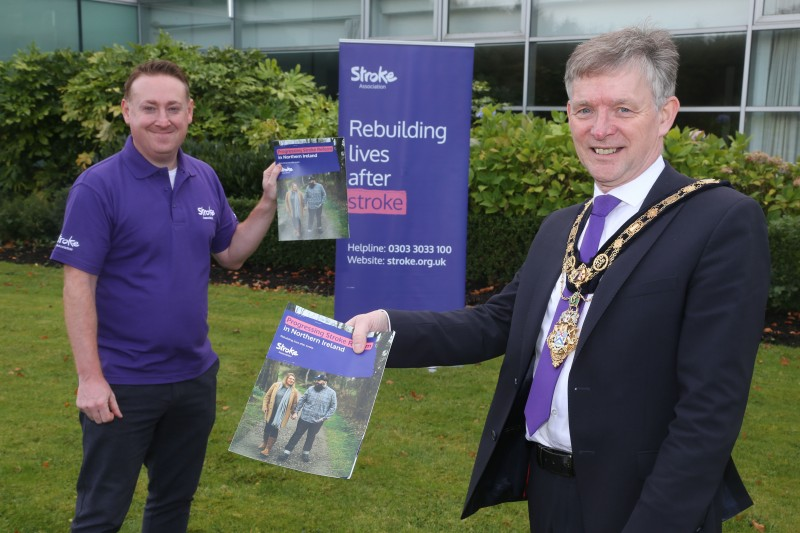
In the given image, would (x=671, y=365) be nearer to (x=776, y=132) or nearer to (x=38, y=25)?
(x=776, y=132)

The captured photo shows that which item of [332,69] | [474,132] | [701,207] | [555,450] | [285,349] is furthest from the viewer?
[332,69]

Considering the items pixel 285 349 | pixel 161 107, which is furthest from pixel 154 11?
pixel 285 349

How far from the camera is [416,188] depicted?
247 inches

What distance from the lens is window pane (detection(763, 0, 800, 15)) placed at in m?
11.4

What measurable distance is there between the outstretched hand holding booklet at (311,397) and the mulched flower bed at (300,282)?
6160 mm

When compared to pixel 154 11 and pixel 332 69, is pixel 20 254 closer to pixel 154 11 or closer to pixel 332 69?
pixel 332 69

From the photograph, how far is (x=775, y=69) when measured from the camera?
11703 millimetres

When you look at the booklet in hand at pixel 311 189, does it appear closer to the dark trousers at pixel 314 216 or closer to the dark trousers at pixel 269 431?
the dark trousers at pixel 314 216

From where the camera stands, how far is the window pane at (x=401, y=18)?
1469cm

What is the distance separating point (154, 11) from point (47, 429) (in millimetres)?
14888

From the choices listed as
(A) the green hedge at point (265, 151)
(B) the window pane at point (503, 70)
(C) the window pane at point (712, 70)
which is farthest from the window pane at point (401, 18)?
(C) the window pane at point (712, 70)

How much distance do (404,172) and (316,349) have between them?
13.5 ft

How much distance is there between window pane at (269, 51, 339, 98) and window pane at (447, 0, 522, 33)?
8.72 ft

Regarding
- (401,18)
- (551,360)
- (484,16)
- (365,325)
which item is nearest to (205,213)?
(365,325)
